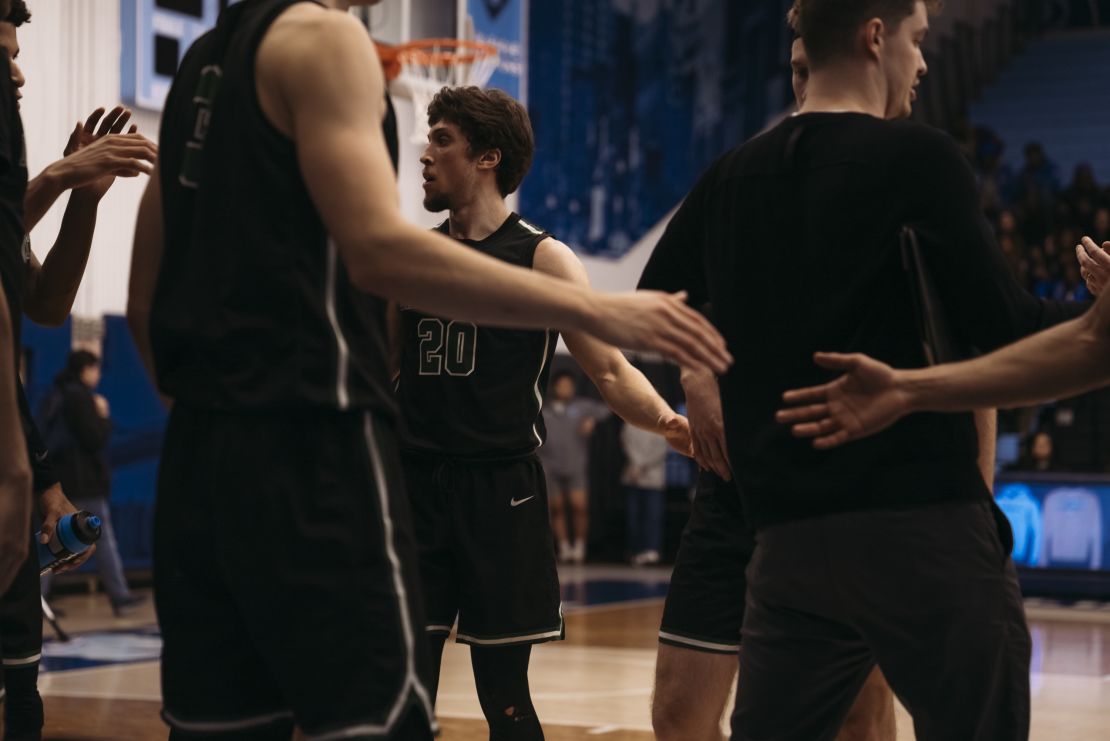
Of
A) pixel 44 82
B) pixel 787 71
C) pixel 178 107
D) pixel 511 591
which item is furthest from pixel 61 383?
pixel 787 71

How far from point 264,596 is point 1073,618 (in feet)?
37.3

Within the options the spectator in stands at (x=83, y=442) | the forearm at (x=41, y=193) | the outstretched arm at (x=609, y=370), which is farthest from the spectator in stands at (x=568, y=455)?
the forearm at (x=41, y=193)

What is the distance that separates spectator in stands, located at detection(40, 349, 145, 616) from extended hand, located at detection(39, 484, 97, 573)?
7333 mm

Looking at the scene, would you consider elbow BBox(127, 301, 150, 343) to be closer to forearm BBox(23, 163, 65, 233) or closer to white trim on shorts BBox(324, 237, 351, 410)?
white trim on shorts BBox(324, 237, 351, 410)

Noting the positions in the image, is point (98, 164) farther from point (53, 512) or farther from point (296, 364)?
point (296, 364)

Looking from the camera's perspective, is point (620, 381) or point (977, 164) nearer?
point (620, 381)

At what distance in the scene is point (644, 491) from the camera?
17.9 meters

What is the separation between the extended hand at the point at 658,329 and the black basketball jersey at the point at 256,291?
0.41 metres

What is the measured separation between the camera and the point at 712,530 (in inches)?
166

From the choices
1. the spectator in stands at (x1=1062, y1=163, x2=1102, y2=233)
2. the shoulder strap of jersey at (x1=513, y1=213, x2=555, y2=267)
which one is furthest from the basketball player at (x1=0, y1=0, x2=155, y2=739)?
the spectator in stands at (x1=1062, y1=163, x2=1102, y2=233)

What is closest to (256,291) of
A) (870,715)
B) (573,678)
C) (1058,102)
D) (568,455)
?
(870,715)

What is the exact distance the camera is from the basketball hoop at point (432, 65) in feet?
45.8

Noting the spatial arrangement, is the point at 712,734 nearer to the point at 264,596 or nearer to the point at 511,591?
the point at 511,591

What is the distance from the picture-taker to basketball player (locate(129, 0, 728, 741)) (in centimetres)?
234
